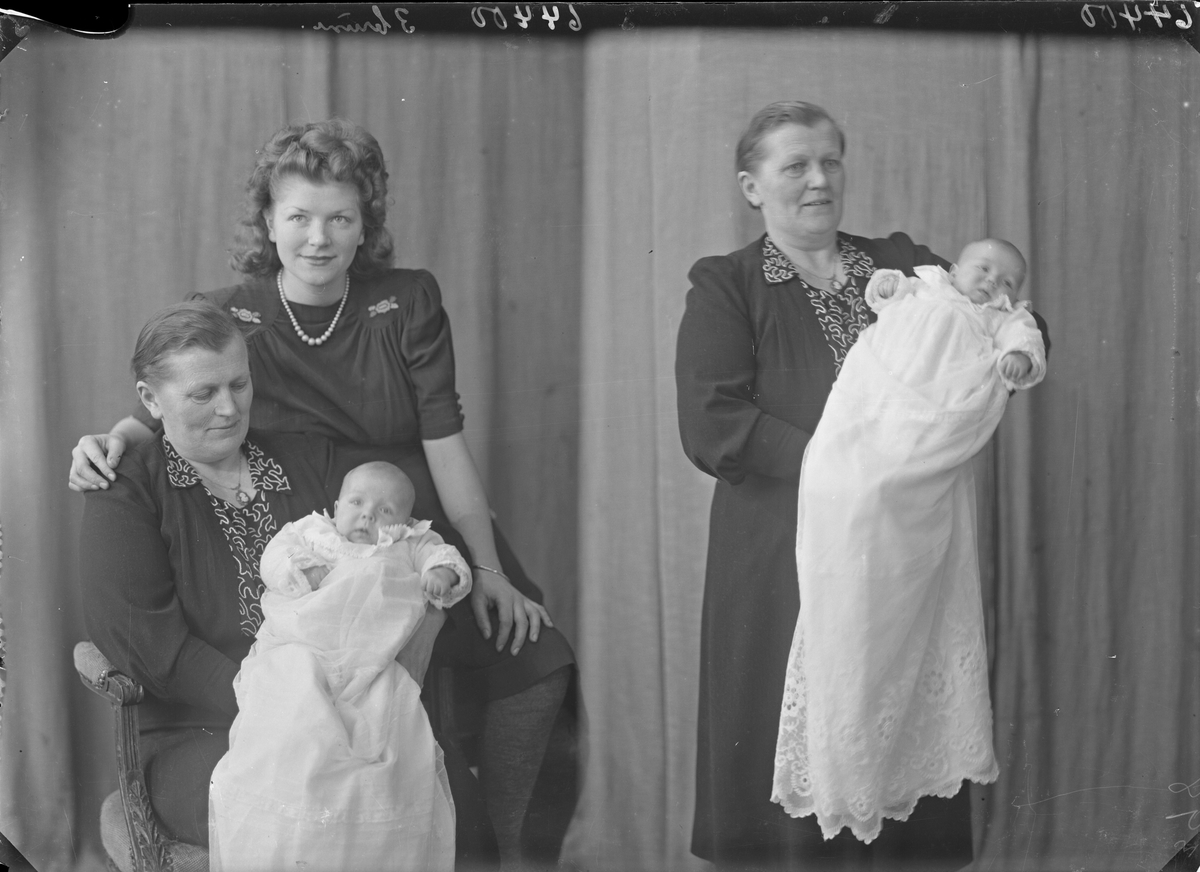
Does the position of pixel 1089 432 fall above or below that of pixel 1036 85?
below

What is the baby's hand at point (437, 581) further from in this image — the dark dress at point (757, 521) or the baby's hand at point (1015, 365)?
the baby's hand at point (1015, 365)

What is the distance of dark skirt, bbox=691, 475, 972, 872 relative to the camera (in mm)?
2205

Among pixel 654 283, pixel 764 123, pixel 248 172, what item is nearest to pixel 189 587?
pixel 248 172

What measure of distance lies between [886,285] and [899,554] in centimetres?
54

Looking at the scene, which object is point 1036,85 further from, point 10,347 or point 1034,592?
point 10,347

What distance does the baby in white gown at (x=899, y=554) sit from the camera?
6.99ft

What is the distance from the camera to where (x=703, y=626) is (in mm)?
2248

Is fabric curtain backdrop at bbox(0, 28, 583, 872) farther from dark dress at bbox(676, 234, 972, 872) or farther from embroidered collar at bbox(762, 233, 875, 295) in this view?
embroidered collar at bbox(762, 233, 875, 295)

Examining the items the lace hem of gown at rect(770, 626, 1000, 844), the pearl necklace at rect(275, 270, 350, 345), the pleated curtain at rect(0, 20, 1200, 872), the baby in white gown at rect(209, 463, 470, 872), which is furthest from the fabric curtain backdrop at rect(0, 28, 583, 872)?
the lace hem of gown at rect(770, 626, 1000, 844)

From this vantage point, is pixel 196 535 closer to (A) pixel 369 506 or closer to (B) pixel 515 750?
(A) pixel 369 506

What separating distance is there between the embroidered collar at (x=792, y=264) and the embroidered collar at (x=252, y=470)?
1.07 metres

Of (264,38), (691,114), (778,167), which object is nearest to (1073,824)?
(778,167)

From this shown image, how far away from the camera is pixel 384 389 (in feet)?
7.32

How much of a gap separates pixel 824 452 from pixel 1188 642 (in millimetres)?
899
